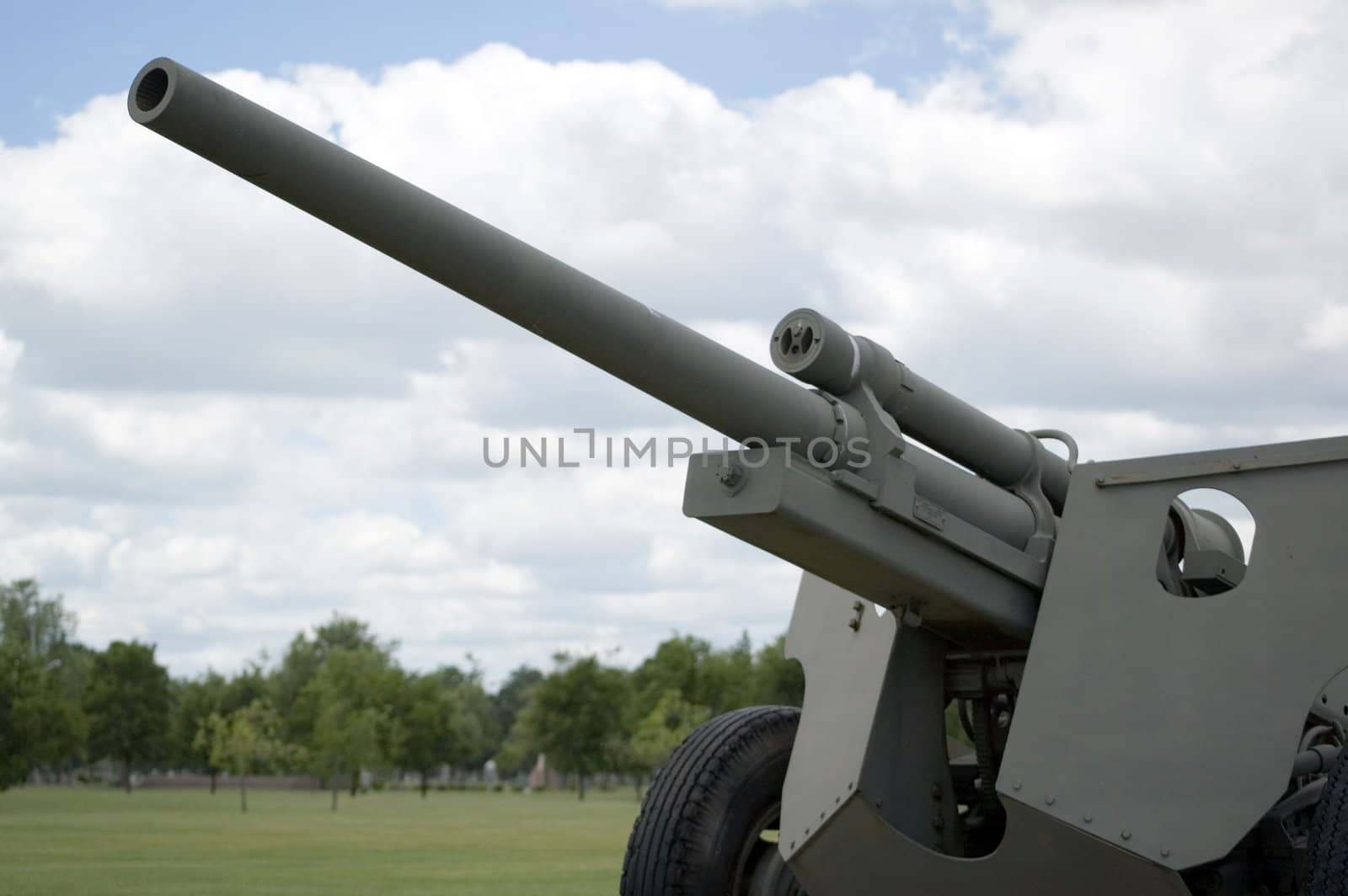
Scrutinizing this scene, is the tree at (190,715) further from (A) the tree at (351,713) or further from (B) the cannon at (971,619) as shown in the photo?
(B) the cannon at (971,619)

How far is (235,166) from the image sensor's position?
13.2ft

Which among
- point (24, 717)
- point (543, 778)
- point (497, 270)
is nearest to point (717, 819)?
point (497, 270)

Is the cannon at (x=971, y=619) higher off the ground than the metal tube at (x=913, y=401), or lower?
lower

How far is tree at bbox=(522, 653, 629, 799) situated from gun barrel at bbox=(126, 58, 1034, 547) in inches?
2032

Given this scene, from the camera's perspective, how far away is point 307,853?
1697cm

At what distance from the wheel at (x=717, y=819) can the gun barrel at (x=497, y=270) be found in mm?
1516

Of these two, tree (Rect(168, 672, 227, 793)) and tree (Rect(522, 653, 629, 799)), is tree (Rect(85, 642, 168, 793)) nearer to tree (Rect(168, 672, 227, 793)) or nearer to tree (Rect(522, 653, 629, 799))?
tree (Rect(168, 672, 227, 793))

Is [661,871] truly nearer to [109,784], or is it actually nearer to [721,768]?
[721,768]

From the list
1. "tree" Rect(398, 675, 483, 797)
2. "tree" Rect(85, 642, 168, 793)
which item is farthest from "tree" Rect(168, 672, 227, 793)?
"tree" Rect(398, 675, 483, 797)

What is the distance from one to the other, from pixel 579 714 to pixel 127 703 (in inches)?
688

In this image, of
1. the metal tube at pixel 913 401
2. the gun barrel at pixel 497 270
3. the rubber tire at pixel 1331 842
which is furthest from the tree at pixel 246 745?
the rubber tire at pixel 1331 842

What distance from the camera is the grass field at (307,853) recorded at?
39.7 feet

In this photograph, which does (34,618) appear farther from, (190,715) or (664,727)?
(664,727)

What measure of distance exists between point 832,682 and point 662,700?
46.4 metres
